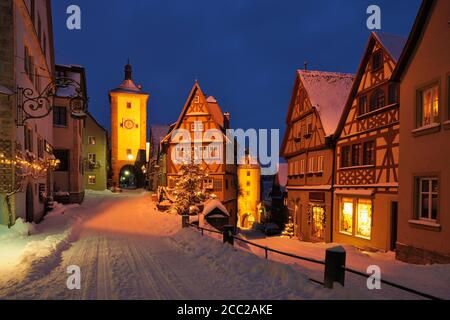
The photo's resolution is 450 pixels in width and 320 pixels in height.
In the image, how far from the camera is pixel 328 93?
22.3m

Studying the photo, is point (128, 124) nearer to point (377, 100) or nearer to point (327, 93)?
point (327, 93)

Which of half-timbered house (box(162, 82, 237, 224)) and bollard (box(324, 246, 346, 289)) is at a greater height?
half-timbered house (box(162, 82, 237, 224))

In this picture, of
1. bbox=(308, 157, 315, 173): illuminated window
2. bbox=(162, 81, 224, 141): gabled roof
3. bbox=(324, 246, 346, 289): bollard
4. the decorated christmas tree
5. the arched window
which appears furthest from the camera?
bbox=(162, 81, 224, 141): gabled roof

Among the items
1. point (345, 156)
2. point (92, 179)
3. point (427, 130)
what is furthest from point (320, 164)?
point (92, 179)

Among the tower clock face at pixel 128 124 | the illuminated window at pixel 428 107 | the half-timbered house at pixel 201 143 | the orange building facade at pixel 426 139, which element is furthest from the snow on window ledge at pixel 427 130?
the tower clock face at pixel 128 124

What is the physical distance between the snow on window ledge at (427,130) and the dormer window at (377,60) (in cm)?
540

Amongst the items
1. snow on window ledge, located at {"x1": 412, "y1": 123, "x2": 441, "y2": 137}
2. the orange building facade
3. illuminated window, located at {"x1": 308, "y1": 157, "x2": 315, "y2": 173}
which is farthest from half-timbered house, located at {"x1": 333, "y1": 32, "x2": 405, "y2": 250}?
illuminated window, located at {"x1": 308, "y1": 157, "x2": 315, "y2": 173}

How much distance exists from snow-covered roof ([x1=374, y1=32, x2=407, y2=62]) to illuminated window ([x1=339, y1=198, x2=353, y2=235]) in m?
7.95

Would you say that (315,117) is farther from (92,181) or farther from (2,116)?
(92,181)

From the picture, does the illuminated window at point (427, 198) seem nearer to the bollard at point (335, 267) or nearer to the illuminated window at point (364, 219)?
the illuminated window at point (364, 219)

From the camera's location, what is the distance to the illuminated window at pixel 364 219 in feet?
53.2

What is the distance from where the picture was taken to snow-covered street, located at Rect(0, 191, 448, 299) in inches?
271

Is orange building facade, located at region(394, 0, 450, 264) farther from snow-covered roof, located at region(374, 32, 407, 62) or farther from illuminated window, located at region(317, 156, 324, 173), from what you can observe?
illuminated window, located at region(317, 156, 324, 173)

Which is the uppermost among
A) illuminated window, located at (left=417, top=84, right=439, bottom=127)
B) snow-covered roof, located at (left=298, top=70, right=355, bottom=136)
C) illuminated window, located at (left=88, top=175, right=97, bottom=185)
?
snow-covered roof, located at (left=298, top=70, right=355, bottom=136)
